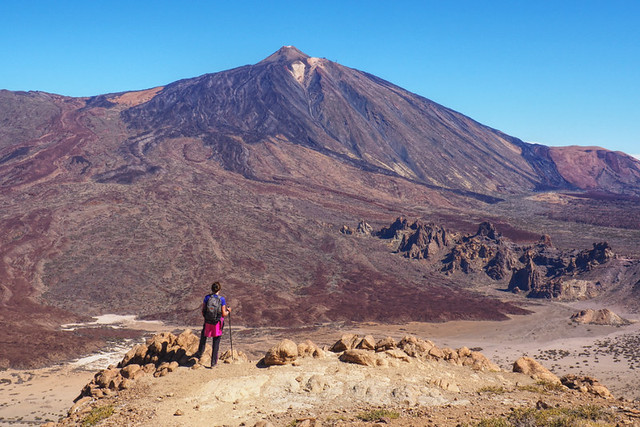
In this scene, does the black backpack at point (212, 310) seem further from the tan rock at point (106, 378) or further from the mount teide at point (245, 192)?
the mount teide at point (245, 192)

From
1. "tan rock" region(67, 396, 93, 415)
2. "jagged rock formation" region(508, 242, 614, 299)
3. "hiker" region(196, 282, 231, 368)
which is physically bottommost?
"jagged rock formation" region(508, 242, 614, 299)

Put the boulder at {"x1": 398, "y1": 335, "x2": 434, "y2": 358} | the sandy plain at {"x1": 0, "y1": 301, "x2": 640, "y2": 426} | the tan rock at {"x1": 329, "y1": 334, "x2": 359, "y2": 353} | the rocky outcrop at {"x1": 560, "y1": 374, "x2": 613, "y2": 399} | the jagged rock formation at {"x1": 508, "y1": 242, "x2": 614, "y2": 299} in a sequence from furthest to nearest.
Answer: the jagged rock formation at {"x1": 508, "y1": 242, "x2": 614, "y2": 299} < the sandy plain at {"x1": 0, "y1": 301, "x2": 640, "y2": 426} < the tan rock at {"x1": 329, "y1": 334, "x2": 359, "y2": 353} < the boulder at {"x1": 398, "y1": 335, "x2": 434, "y2": 358} < the rocky outcrop at {"x1": 560, "y1": 374, "x2": 613, "y2": 399}

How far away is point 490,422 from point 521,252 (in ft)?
223

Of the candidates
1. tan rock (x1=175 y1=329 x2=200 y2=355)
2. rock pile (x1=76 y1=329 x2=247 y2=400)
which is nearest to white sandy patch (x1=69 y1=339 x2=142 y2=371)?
rock pile (x1=76 y1=329 x2=247 y2=400)

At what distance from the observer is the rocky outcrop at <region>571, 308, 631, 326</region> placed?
1764 inches

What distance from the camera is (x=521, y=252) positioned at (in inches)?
2835

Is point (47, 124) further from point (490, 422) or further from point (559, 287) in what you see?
point (490, 422)

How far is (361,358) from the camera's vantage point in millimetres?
11398

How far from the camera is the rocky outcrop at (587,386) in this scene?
11.0 meters

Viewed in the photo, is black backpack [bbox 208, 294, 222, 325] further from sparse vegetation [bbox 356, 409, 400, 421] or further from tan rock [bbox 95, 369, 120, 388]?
sparse vegetation [bbox 356, 409, 400, 421]

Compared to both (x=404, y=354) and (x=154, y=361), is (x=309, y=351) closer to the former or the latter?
(x=404, y=354)

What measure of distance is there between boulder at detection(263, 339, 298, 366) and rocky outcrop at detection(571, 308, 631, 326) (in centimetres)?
4058

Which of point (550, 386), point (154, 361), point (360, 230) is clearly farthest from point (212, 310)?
point (360, 230)

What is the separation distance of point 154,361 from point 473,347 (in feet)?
92.3
